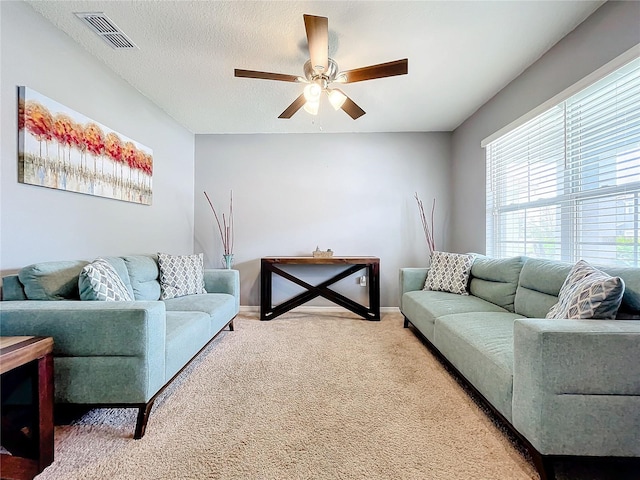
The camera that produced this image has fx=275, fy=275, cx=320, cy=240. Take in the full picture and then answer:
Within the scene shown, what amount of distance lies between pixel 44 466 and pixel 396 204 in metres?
3.77

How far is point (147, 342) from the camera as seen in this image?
1.37 metres

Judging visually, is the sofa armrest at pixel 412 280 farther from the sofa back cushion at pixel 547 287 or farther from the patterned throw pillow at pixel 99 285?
the patterned throw pillow at pixel 99 285

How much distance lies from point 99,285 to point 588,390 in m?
2.42

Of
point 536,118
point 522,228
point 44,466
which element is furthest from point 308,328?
point 536,118

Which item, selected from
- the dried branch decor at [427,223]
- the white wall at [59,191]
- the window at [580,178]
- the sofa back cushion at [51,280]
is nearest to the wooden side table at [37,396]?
the sofa back cushion at [51,280]

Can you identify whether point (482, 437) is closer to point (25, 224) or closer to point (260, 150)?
point (25, 224)

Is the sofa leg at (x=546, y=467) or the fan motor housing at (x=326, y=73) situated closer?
the sofa leg at (x=546, y=467)

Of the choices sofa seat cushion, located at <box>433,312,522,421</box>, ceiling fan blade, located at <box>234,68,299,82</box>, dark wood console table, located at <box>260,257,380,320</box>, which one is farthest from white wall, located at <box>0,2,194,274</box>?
sofa seat cushion, located at <box>433,312,522,421</box>

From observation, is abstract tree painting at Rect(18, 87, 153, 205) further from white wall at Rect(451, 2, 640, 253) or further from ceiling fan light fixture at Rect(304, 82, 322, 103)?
white wall at Rect(451, 2, 640, 253)

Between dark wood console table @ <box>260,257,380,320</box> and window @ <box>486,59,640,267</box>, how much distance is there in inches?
57.4

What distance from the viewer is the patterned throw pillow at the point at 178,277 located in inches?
101

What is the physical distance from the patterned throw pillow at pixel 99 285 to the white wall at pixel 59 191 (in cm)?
41

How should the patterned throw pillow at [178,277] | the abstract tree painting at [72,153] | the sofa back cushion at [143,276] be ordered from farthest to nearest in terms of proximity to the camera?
the patterned throw pillow at [178,277], the sofa back cushion at [143,276], the abstract tree painting at [72,153]

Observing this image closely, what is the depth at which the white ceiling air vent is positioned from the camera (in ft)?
5.87
